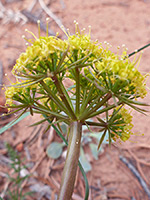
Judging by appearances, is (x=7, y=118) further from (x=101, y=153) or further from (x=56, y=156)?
(x=101, y=153)

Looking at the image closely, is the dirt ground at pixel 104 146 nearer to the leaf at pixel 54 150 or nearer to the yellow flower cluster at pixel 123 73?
the leaf at pixel 54 150

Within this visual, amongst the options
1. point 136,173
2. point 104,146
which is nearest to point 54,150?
point 104,146

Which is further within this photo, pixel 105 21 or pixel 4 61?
pixel 105 21

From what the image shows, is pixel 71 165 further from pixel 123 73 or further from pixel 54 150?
pixel 54 150

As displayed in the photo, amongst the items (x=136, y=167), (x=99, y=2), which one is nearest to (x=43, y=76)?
(x=136, y=167)

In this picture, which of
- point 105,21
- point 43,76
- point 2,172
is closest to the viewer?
point 43,76

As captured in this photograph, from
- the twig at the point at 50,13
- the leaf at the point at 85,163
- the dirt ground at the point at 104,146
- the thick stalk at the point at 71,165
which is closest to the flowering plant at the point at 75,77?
the thick stalk at the point at 71,165

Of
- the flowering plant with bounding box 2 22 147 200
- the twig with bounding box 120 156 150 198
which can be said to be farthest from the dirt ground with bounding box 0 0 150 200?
the flowering plant with bounding box 2 22 147 200
